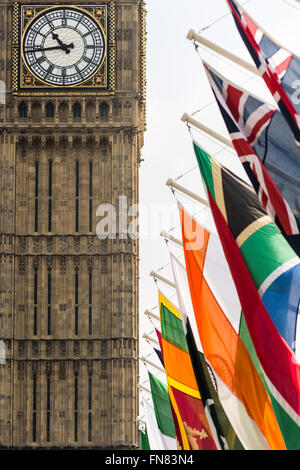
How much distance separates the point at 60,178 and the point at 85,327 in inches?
270

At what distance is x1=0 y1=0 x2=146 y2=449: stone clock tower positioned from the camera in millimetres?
59750

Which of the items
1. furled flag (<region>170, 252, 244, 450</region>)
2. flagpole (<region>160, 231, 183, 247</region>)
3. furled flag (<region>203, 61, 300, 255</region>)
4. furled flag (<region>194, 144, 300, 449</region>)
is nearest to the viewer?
furled flag (<region>203, 61, 300, 255</region>)

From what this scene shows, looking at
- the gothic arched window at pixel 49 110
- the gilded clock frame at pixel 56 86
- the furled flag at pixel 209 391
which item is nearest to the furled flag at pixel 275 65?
the furled flag at pixel 209 391

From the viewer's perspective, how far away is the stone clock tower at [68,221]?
196ft

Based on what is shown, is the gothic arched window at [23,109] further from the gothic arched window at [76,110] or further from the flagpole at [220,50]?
the flagpole at [220,50]

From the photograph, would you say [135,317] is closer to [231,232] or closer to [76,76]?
[76,76]

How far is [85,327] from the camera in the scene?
6044cm

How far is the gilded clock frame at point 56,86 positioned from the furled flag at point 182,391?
27.7 metres

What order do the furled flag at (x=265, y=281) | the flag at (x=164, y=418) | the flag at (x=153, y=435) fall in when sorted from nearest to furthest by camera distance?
1. the furled flag at (x=265, y=281)
2. the flag at (x=164, y=418)
3. the flag at (x=153, y=435)

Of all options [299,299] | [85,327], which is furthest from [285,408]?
[85,327]

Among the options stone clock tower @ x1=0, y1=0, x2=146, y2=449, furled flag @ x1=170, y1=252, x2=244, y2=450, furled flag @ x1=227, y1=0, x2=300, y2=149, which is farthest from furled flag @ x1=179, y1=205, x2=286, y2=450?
stone clock tower @ x1=0, y1=0, x2=146, y2=449

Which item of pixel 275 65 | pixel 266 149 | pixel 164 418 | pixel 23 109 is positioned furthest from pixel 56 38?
pixel 275 65

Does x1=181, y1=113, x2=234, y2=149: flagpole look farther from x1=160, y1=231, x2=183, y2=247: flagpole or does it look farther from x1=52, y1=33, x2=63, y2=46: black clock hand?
x1=52, y1=33, x2=63, y2=46: black clock hand

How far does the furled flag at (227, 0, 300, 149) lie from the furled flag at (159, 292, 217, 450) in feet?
33.7
